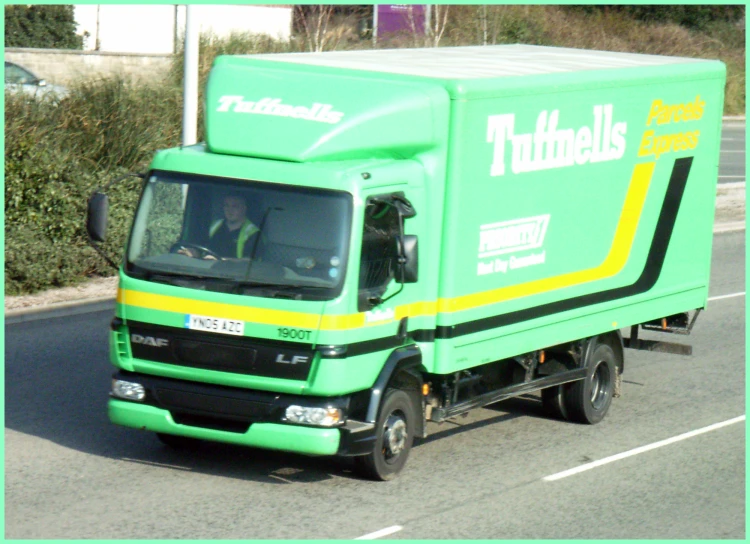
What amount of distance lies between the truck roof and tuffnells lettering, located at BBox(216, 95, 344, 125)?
744 millimetres

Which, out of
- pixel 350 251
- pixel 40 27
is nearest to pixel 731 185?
pixel 40 27

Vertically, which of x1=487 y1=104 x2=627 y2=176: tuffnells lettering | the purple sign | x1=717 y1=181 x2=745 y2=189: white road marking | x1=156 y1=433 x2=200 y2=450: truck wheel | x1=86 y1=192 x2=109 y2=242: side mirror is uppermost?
the purple sign

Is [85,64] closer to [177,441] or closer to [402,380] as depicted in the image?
[177,441]

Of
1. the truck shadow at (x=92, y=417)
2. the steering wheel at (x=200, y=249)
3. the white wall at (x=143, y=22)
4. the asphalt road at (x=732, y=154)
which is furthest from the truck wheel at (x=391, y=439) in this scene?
the white wall at (x=143, y=22)

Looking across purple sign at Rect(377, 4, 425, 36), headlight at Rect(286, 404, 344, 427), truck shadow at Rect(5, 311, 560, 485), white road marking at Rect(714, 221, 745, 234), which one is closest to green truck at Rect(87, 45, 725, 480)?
headlight at Rect(286, 404, 344, 427)

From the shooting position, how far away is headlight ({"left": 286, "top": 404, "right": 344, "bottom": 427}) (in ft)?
27.0

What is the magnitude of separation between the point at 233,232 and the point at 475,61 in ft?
10.3

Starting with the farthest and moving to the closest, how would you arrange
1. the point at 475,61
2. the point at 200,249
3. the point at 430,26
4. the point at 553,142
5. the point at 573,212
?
the point at 430,26 < the point at 475,61 < the point at 573,212 < the point at 553,142 < the point at 200,249

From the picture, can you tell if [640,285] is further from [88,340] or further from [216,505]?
[88,340]

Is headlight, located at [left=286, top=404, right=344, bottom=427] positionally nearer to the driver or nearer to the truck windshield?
the truck windshield

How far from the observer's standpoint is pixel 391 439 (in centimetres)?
884

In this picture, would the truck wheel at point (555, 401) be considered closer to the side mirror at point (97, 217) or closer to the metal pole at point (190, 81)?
the side mirror at point (97, 217)

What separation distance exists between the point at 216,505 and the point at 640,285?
200 inches

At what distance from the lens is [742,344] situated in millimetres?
14898
